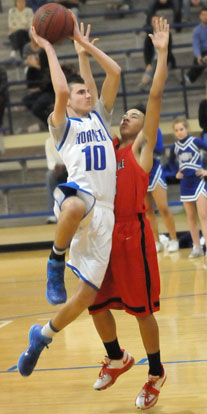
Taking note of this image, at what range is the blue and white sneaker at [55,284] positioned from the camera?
3.91m

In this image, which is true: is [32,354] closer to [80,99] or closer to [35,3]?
[80,99]

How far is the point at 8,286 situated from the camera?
800cm

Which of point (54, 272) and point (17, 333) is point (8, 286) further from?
point (54, 272)

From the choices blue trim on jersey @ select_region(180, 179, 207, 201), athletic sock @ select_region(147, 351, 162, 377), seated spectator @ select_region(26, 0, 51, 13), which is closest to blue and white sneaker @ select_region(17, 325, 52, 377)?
athletic sock @ select_region(147, 351, 162, 377)

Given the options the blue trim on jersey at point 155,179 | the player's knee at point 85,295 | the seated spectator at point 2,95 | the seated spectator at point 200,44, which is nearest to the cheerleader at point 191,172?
the blue trim on jersey at point 155,179

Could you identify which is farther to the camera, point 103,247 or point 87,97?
point 87,97

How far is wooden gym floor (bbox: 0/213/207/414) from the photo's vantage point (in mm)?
3963

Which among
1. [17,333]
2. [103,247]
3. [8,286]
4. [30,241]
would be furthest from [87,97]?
[30,241]

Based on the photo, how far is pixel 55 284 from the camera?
392 cm

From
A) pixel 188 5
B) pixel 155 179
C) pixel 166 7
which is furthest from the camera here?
pixel 188 5

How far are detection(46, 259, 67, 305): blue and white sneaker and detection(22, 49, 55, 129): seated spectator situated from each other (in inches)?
333

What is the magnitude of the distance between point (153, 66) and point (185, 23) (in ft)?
4.00

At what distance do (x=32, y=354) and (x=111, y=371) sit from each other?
51cm

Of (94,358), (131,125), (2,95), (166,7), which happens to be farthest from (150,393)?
(166,7)
